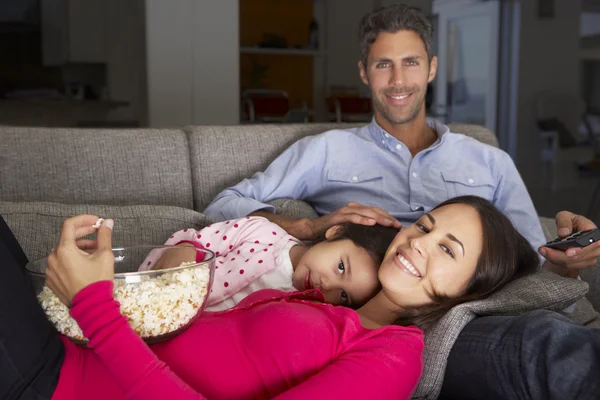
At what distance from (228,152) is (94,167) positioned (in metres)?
0.42

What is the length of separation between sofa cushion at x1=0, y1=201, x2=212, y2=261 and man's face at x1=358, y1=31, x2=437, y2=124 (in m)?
0.74

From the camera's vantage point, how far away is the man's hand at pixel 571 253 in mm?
1598

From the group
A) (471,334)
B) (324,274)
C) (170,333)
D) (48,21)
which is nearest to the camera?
(170,333)

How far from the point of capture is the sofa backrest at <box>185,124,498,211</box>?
2.15m

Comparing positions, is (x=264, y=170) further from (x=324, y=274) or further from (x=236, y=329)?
(x=236, y=329)

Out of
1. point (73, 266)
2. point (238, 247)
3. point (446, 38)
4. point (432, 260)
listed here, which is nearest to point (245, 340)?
point (73, 266)

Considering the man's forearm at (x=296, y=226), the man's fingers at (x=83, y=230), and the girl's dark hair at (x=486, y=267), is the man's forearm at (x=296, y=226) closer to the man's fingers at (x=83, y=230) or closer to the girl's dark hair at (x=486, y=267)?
the girl's dark hair at (x=486, y=267)

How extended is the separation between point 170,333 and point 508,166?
1380mm

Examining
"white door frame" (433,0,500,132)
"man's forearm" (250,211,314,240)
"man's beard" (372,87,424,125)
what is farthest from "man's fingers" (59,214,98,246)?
Result: "white door frame" (433,0,500,132)

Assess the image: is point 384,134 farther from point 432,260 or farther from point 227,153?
point 432,260

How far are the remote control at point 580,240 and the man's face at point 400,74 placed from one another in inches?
30.0

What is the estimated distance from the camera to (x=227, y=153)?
2.18 metres

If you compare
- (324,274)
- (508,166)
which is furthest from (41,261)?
(508,166)

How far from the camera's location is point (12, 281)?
1.03 m
